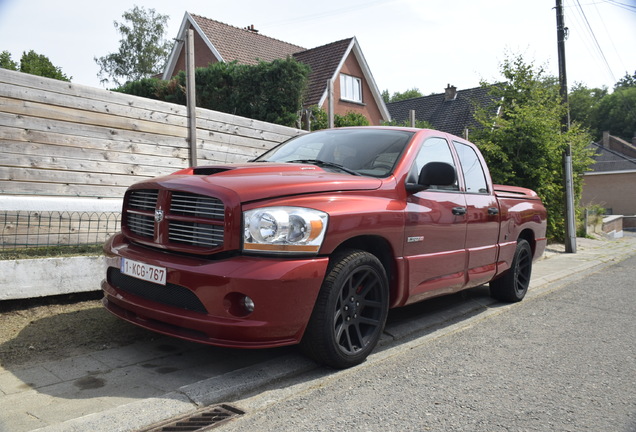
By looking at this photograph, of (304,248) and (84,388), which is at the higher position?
(304,248)

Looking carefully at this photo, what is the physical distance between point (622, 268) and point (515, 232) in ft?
17.3

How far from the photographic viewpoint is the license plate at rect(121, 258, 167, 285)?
11.0ft

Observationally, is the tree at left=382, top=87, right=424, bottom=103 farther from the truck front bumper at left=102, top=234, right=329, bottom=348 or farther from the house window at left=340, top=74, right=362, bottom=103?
the truck front bumper at left=102, top=234, right=329, bottom=348

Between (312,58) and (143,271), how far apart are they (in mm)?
24676

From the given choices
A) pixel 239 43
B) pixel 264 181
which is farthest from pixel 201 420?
pixel 239 43

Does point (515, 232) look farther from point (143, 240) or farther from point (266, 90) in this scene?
point (266, 90)

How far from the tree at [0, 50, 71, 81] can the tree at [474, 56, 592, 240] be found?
81.9ft

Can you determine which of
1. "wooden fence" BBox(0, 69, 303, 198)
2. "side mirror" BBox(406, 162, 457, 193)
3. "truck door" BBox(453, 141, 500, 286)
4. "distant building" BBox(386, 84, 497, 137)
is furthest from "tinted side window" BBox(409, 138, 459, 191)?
"distant building" BBox(386, 84, 497, 137)

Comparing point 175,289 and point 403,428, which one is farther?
point 175,289

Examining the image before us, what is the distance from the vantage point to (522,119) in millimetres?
12070

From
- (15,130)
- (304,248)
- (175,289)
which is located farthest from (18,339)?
(304,248)

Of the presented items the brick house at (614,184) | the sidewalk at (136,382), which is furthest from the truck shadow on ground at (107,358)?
the brick house at (614,184)

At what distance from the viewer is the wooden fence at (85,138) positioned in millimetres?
4848

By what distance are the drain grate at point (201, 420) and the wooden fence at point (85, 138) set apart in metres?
3.05
